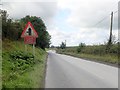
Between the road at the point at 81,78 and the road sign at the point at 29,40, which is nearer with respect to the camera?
the road at the point at 81,78

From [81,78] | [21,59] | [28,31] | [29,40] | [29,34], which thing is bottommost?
[81,78]

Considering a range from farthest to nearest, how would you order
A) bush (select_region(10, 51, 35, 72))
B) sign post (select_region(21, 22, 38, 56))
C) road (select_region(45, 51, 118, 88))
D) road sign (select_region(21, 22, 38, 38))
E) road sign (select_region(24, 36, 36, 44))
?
road sign (select_region(21, 22, 38, 38)) < sign post (select_region(21, 22, 38, 56)) < road sign (select_region(24, 36, 36, 44)) < bush (select_region(10, 51, 35, 72)) < road (select_region(45, 51, 118, 88))

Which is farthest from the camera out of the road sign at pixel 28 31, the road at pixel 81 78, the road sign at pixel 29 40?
the road sign at pixel 28 31

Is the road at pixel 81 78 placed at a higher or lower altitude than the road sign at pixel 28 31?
lower

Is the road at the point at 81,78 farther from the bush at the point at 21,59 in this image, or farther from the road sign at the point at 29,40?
the road sign at the point at 29,40

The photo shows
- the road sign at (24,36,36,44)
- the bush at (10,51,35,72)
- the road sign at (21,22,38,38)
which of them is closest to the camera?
the bush at (10,51,35,72)

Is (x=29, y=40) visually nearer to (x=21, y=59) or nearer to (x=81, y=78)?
(x=21, y=59)

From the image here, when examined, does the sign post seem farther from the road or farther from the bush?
the road

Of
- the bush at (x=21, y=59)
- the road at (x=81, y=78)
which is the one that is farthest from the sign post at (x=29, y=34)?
the road at (x=81, y=78)

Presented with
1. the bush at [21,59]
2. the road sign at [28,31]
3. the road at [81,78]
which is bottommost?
the road at [81,78]

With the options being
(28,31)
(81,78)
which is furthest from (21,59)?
(81,78)

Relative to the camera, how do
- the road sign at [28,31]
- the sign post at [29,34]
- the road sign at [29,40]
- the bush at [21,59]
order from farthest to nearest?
the road sign at [28,31] → the sign post at [29,34] → the road sign at [29,40] → the bush at [21,59]

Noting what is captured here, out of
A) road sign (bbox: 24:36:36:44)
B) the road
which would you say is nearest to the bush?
road sign (bbox: 24:36:36:44)

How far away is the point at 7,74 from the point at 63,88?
9.26 ft
